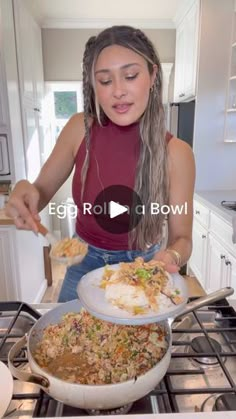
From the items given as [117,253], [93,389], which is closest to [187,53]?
[117,253]

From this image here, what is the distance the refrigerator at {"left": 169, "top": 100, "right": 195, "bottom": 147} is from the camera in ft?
9.31

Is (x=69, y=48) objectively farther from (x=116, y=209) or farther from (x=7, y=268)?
(x=116, y=209)

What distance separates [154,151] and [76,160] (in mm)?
282

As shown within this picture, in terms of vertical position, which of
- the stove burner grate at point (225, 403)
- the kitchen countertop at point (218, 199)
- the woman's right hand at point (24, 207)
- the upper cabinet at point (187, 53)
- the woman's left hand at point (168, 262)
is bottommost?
the kitchen countertop at point (218, 199)

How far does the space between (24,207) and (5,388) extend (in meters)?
0.53

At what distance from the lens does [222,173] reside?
9.10 ft

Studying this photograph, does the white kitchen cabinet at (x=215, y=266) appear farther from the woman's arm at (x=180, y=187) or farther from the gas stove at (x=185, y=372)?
the gas stove at (x=185, y=372)

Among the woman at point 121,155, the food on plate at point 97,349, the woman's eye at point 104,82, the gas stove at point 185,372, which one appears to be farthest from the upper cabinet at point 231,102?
the food on plate at point 97,349

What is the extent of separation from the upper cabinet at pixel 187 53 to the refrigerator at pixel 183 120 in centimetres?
7

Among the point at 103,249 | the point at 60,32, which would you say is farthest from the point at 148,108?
the point at 60,32

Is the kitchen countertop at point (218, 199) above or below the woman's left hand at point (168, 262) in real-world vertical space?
below

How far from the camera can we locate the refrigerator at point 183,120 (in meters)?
2.84

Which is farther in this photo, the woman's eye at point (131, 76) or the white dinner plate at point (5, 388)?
the woman's eye at point (131, 76)

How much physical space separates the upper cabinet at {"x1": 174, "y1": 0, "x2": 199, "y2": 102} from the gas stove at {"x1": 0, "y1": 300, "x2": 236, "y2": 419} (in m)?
2.28
